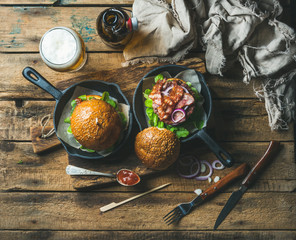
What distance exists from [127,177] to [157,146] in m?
0.31

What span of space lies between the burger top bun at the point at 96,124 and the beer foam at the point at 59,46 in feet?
0.95

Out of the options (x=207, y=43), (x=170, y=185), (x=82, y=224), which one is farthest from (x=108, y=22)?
(x=82, y=224)

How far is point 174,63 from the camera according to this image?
1561 millimetres

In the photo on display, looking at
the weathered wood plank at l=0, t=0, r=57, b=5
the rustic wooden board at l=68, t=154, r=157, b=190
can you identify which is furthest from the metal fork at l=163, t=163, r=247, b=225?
the weathered wood plank at l=0, t=0, r=57, b=5

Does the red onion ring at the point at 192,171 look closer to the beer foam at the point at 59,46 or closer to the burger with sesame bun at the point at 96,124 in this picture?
the burger with sesame bun at the point at 96,124

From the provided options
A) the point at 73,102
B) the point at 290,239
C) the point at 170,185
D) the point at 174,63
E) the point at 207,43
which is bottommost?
the point at 290,239

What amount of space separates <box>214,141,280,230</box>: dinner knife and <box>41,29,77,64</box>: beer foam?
1202 mm

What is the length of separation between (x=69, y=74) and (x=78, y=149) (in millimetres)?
454

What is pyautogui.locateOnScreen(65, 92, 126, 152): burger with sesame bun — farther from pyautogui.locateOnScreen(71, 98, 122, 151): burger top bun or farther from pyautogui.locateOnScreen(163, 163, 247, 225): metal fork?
pyautogui.locateOnScreen(163, 163, 247, 225): metal fork

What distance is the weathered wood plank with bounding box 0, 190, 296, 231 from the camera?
1.60 metres

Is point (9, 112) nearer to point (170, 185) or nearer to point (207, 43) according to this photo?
point (170, 185)

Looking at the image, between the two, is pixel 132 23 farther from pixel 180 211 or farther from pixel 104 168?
pixel 180 211

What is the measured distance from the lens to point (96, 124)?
1.27 m

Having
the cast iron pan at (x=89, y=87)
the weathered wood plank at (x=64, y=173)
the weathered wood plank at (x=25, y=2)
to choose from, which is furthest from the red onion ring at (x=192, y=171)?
the weathered wood plank at (x=25, y=2)
